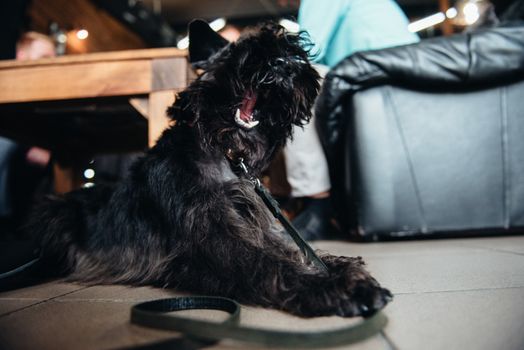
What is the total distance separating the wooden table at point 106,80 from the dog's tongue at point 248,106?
755 mm

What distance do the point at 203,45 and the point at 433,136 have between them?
158cm

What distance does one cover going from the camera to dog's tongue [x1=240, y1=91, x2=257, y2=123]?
51.9 inches

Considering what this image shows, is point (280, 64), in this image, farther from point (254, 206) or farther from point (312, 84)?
point (254, 206)

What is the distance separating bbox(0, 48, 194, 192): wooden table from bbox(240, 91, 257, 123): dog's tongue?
2.48 feet

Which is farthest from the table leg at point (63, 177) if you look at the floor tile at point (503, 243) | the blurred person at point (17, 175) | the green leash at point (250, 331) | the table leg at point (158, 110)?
the floor tile at point (503, 243)

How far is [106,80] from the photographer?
200 cm

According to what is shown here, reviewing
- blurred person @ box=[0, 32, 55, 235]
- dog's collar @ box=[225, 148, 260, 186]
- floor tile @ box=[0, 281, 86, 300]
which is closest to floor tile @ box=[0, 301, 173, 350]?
floor tile @ box=[0, 281, 86, 300]

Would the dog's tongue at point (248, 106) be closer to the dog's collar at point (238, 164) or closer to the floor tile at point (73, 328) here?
the dog's collar at point (238, 164)

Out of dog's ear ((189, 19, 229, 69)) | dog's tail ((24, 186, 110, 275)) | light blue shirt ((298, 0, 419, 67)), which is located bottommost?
dog's tail ((24, 186, 110, 275))

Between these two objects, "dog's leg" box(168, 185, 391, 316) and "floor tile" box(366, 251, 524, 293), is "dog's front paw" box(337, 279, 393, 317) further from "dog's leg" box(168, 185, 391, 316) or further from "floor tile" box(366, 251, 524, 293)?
"floor tile" box(366, 251, 524, 293)

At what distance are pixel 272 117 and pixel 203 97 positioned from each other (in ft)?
0.94

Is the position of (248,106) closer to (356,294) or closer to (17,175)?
(356,294)

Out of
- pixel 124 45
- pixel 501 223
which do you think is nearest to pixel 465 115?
pixel 501 223

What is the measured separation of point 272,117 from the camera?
1.42m
